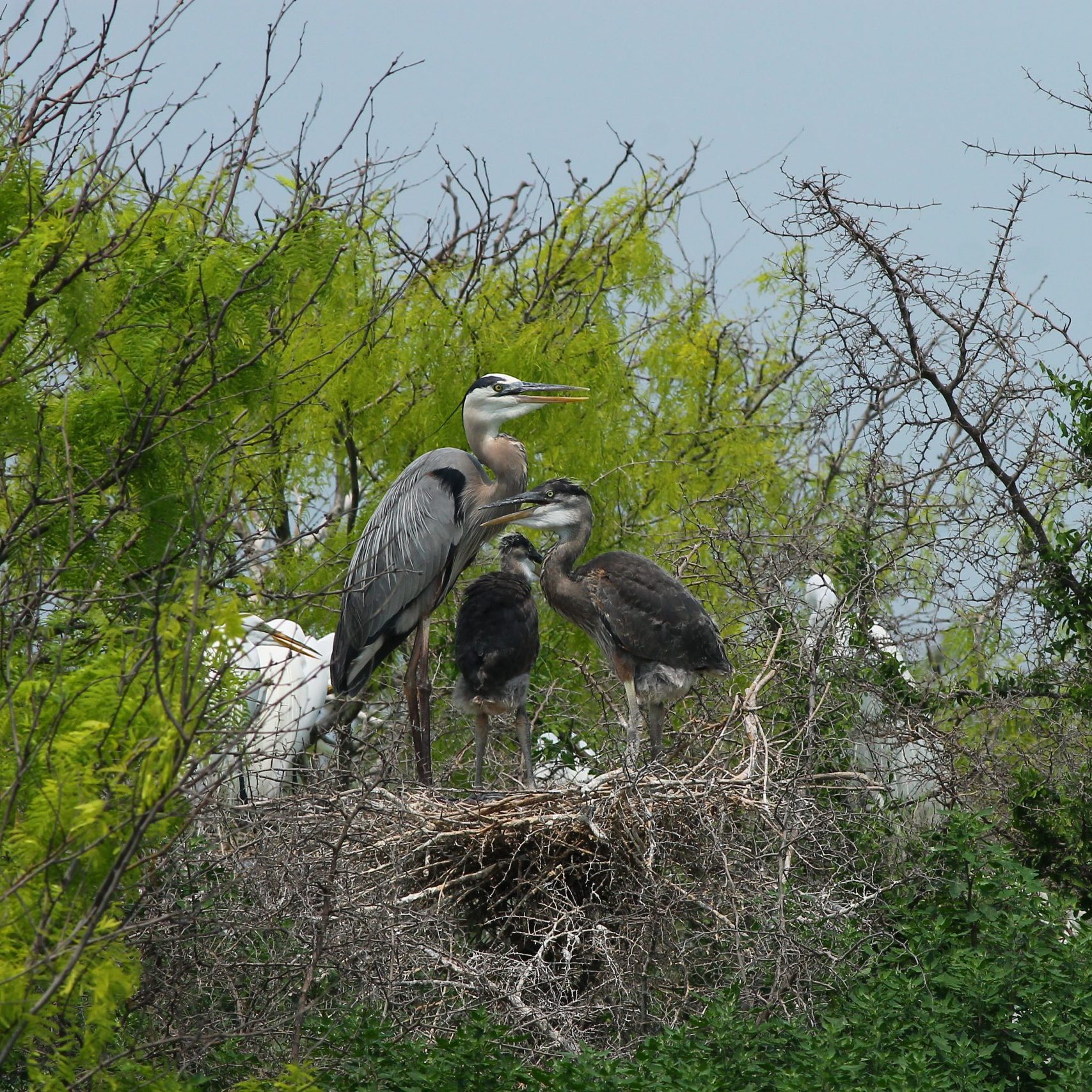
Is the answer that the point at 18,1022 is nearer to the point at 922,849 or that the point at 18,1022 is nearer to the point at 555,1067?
the point at 555,1067

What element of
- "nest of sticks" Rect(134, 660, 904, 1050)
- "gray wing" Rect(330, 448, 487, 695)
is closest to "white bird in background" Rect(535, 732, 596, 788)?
"gray wing" Rect(330, 448, 487, 695)

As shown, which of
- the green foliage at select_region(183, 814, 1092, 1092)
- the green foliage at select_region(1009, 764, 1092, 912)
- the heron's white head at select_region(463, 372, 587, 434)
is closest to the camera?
the green foliage at select_region(183, 814, 1092, 1092)

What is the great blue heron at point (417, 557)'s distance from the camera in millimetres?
8812

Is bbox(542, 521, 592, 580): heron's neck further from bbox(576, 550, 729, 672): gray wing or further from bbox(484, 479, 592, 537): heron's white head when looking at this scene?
bbox(576, 550, 729, 672): gray wing

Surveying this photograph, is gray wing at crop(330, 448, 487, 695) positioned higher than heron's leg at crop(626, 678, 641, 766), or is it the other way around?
gray wing at crop(330, 448, 487, 695)

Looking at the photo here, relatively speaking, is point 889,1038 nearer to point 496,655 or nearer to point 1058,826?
point 1058,826

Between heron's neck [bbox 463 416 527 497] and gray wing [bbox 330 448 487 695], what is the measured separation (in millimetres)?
236

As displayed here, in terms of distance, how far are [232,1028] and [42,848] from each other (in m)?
1.96

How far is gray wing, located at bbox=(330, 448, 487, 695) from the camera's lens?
8.84 meters

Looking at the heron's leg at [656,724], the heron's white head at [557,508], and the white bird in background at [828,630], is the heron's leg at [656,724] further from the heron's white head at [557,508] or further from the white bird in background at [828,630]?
the heron's white head at [557,508]

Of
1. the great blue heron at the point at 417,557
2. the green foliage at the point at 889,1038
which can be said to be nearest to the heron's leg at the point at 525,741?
the great blue heron at the point at 417,557

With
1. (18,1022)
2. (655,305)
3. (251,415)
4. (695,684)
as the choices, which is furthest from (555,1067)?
(655,305)

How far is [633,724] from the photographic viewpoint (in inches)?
314

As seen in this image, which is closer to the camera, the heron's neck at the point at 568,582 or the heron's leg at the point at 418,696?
the heron's neck at the point at 568,582
